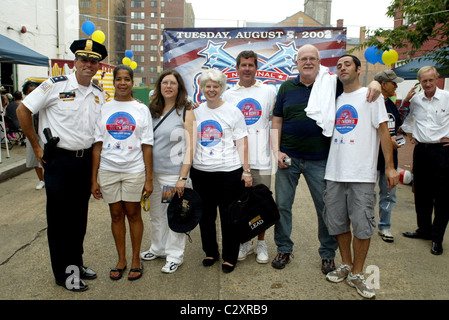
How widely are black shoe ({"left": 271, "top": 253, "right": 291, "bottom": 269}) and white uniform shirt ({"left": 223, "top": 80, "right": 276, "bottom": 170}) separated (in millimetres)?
904

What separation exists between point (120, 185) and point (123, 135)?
45 centimetres

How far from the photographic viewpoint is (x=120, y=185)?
10.4 feet

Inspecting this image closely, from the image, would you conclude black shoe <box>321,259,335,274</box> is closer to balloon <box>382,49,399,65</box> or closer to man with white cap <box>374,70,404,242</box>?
man with white cap <box>374,70,404,242</box>

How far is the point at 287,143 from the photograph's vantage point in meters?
3.43

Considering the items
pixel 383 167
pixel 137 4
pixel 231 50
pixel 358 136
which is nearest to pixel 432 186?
pixel 383 167

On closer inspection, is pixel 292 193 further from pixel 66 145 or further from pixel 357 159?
pixel 66 145

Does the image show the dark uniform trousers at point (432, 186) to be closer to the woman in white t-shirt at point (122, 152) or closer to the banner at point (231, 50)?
the banner at point (231, 50)

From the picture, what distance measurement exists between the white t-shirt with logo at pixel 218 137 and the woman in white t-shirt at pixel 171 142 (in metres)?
0.13

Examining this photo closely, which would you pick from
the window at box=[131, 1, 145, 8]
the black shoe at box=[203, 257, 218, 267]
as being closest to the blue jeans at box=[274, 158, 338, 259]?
the black shoe at box=[203, 257, 218, 267]

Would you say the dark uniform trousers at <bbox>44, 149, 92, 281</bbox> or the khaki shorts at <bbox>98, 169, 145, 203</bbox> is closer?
the dark uniform trousers at <bbox>44, 149, 92, 281</bbox>

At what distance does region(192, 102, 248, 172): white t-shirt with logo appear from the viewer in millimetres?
3314

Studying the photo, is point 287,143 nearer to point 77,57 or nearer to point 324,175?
point 324,175
